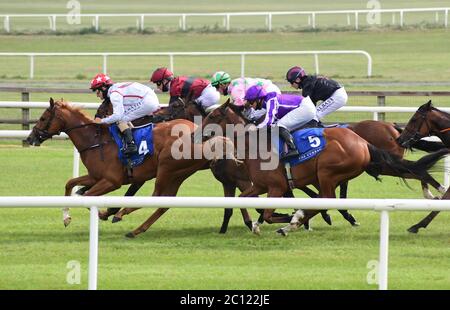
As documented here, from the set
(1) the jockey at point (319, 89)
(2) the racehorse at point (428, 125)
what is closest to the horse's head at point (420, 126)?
(2) the racehorse at point (428, 125)

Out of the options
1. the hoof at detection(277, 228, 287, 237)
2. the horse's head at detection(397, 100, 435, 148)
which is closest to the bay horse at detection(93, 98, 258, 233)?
the hoof at detection(277, 228, 287, 237)

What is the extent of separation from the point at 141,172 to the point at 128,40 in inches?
871

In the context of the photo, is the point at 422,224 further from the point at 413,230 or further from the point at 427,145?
the point at 427,145

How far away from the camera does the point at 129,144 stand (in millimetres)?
10562

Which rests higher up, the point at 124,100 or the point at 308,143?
the point at 124,100

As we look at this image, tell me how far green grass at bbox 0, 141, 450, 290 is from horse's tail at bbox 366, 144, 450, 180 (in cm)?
51

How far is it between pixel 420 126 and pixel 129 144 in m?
2.78

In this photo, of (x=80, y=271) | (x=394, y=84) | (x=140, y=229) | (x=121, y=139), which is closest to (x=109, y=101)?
(x=121, y=139)

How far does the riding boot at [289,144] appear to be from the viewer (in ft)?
33.1

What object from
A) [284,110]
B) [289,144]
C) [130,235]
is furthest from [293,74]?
[130,235]

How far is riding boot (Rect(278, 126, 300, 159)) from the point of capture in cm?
1010

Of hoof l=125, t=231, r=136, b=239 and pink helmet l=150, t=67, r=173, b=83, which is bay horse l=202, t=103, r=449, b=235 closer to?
hoof l=125, t=231, r=136, b=239
